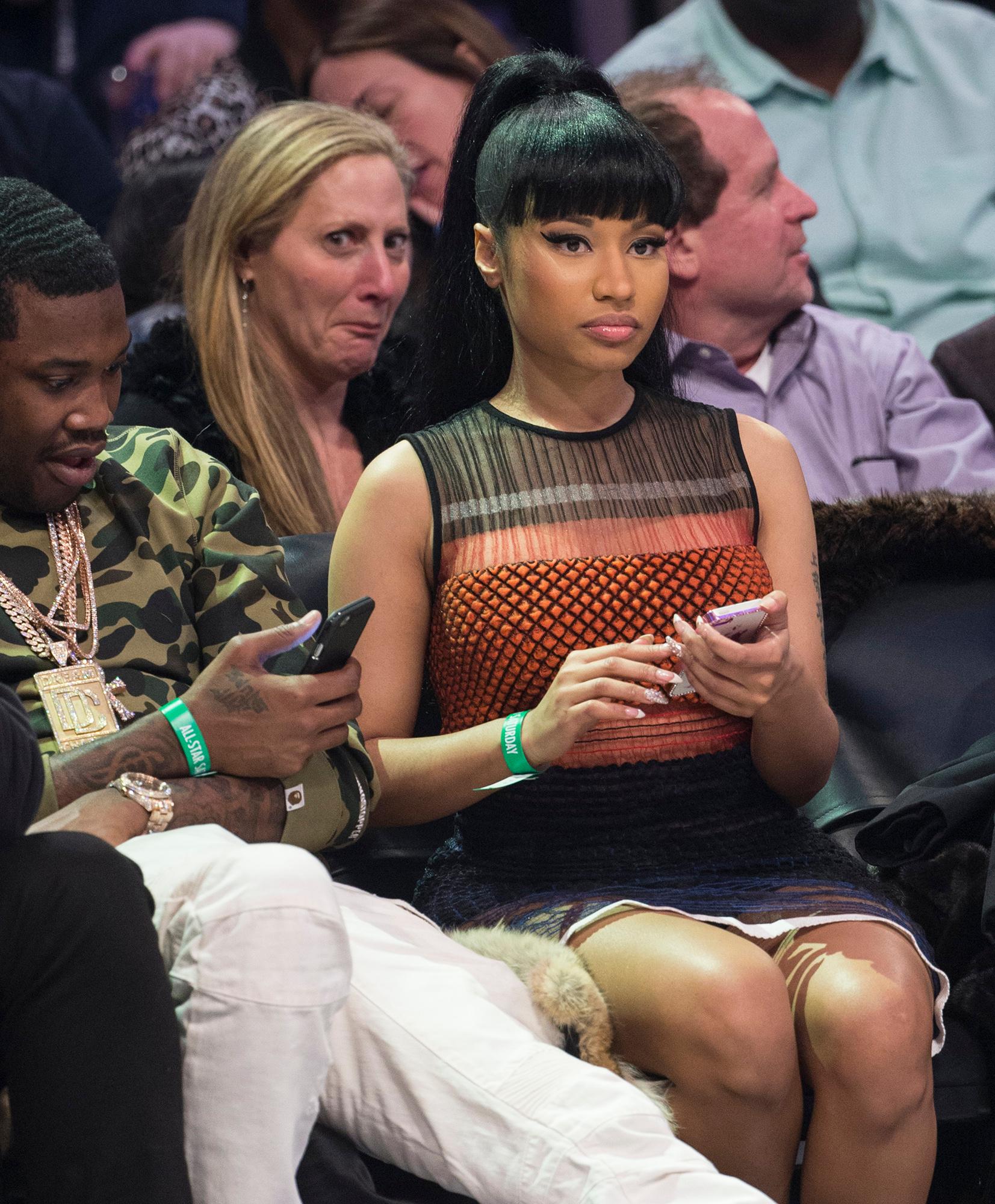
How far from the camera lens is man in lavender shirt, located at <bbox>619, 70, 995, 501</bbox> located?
10.4 feet

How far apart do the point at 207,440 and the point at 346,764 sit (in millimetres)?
858

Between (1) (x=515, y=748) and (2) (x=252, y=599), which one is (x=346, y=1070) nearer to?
(1) (x=515, y=748)

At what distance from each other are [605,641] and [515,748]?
0.20 m

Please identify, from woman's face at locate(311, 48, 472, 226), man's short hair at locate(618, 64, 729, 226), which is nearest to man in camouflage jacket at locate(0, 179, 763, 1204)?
man's short hair at locate(618, 64, 729, 226)

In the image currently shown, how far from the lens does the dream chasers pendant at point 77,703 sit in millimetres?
1946

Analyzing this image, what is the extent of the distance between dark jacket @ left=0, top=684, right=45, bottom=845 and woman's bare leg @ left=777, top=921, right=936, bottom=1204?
91cm

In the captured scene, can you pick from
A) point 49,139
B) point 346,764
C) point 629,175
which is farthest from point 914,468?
point 49,139

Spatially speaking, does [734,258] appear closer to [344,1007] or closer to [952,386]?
[952,386]

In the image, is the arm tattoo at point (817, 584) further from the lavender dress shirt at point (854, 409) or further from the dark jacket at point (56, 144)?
the dark jacket at point (56, 144)

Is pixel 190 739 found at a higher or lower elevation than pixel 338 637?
lower

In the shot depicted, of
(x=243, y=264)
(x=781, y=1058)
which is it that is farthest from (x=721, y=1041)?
(x=243, y=264)

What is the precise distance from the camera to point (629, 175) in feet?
6.96

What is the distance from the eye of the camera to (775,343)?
3312 mm

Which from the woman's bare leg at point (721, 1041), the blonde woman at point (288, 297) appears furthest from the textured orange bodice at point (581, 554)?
the blonde woman at point (288, 297)
